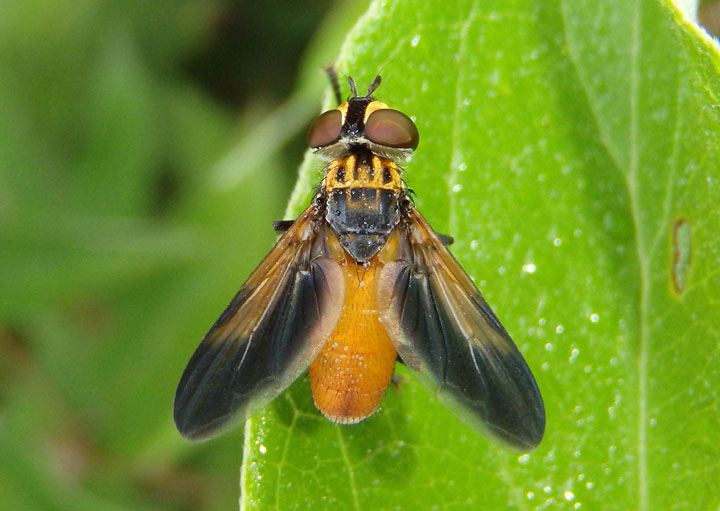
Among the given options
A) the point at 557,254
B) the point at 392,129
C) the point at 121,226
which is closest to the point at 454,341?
the point at 557,254

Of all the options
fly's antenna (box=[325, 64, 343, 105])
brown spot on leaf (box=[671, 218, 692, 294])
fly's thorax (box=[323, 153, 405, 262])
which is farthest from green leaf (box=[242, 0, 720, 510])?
fly's antenna (box=[325, 64, 343, 105])

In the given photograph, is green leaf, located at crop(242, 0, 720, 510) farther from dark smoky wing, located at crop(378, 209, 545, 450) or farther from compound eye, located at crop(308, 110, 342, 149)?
compound eye, located at crop(308, 110, 342, 149)

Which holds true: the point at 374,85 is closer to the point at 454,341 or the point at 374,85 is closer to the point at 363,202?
the point at 363,202

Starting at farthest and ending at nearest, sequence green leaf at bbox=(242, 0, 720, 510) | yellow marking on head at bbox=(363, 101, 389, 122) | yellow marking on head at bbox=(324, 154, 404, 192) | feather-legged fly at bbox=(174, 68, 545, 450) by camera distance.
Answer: yellow marking on head at bbox=(324, 154, 404, 192), yellow marking on head at bbox=(363, 101, 389, 122), feather-legged fly at bbox=(174, 68, 545, 450), green leaf at bbox=(242, 0, 720, 510)

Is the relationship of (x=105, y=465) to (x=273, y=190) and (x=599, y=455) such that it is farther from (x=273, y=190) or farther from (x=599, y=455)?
(x=599, y=455)

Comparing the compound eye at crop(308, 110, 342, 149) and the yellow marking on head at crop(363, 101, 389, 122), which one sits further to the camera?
the compound eye at crop(308, 110, 342, 149)

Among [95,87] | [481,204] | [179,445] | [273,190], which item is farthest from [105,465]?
[481,204]
